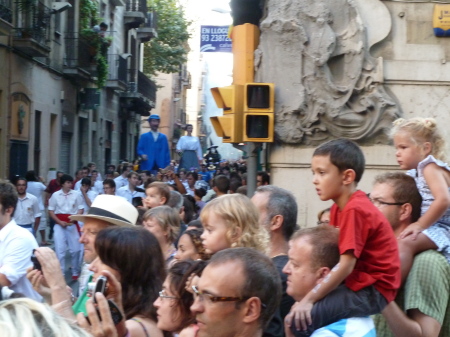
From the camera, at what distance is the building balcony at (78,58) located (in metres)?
28.4

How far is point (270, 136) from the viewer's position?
33.4 ft

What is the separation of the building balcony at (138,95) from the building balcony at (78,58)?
10308 millimetres

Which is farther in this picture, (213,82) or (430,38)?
(213,82)

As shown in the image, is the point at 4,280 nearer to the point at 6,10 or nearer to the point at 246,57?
the point at 246,57

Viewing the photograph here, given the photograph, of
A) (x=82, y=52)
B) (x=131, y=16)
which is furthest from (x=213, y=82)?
(x=82, y=52)

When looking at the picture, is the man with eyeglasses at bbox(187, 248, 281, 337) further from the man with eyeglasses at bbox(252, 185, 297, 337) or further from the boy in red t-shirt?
the man with eyeglasses at bbox(252, 185, 297, 337)

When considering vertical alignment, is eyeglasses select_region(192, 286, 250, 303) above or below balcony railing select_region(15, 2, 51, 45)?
below

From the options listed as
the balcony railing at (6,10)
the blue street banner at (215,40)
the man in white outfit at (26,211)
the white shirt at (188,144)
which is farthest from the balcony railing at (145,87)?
the man in white outfit at (26,211)

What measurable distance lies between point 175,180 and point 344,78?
3.93 metres

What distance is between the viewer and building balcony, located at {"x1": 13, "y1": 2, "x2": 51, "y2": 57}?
2258 cm

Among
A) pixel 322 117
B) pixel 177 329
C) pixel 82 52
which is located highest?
A: pixel 82 52

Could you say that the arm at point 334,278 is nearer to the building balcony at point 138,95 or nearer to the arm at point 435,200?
the arm at point 435,200

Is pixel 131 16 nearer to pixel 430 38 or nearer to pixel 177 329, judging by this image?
pixel 430 38

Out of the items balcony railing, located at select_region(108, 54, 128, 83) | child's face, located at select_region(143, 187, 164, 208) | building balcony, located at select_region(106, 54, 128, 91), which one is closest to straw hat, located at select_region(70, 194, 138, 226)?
child's face, located at select_region(143, 187, 164, 208)
